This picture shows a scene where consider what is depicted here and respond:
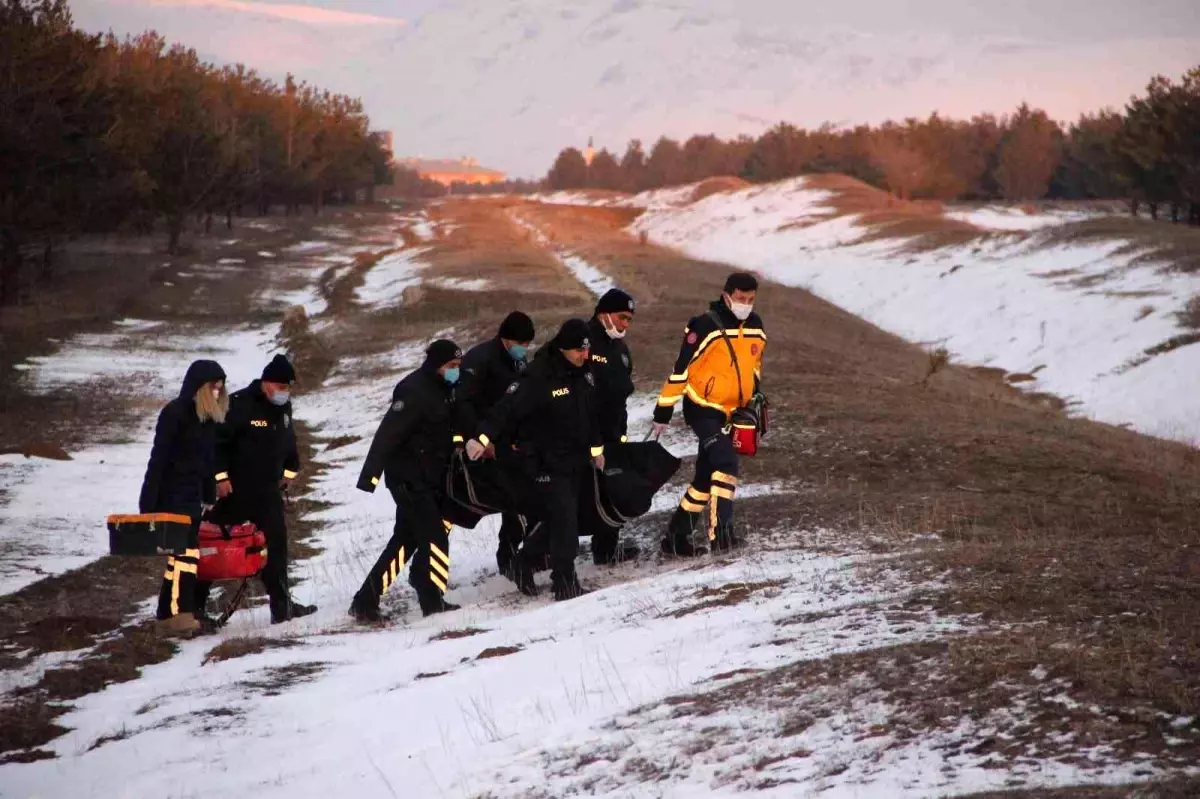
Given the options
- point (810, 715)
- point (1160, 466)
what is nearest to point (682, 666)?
point (810, 715)

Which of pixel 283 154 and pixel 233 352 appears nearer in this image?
pixel 233 352

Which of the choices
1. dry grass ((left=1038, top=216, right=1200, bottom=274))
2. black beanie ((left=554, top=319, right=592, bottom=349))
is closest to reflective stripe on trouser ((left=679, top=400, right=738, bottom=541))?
black beanie ((left=554, top=319, right=592, bottom=349))

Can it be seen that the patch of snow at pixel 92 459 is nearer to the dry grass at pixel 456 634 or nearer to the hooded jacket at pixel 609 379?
the dry grass at pixel 456 634

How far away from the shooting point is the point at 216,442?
443 inches

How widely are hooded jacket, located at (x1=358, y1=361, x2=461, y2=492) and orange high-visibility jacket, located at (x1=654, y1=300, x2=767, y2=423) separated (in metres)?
1.72

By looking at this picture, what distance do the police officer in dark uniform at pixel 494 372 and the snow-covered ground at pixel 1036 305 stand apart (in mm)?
15584

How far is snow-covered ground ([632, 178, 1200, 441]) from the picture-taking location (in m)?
28.2

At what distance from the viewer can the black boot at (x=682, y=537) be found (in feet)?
39.8

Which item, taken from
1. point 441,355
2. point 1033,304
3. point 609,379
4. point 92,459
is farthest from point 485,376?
point 1033,304

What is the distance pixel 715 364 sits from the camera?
11664mm

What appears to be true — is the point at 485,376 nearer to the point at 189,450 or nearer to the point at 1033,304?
the point at 189,450

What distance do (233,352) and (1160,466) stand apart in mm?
23462

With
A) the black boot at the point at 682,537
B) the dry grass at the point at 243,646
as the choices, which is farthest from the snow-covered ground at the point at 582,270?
the dry grass at the point at 243,646

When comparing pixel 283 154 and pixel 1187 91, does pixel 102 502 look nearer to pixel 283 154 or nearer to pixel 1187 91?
pixel 1187 91
